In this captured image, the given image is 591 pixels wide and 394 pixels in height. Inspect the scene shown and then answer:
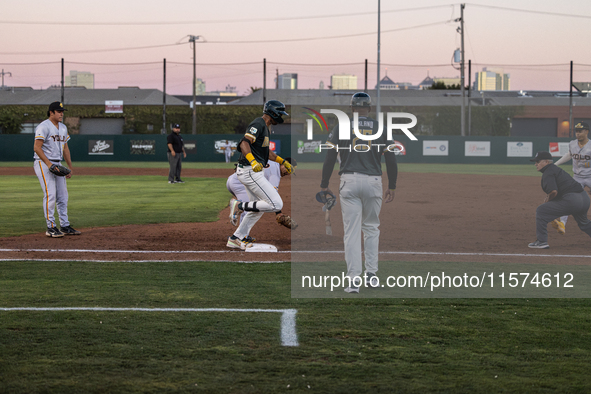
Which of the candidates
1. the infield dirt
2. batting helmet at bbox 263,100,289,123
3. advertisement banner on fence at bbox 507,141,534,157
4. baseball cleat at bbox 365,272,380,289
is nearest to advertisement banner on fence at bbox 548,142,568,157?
advertisement banner on fence at bbox 507,141,534,157

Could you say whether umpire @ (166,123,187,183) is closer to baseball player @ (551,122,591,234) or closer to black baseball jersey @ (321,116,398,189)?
baseball player @ (551,122,591,234)

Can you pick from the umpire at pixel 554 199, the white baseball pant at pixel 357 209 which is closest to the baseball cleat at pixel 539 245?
the umpire at pixel 554 199

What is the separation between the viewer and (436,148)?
41312 mm

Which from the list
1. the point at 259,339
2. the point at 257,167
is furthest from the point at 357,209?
the point at 257,167

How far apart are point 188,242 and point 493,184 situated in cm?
1590

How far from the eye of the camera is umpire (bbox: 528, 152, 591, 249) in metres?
9.05

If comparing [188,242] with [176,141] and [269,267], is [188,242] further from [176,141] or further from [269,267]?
[176,141]

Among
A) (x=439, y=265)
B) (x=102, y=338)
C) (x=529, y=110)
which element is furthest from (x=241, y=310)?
(x=529, y=110)

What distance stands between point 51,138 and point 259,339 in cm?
659

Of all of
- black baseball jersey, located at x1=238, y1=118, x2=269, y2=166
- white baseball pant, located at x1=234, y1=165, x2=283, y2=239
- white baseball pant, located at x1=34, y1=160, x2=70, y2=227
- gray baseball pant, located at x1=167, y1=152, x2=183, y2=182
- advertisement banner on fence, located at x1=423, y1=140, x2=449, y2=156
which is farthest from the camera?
advertisement banner on fence, located at x1=423, y1=140, x2=449, y2=156

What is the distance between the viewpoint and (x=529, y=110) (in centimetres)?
6391

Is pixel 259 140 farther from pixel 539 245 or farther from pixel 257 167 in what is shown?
pixel 539 245

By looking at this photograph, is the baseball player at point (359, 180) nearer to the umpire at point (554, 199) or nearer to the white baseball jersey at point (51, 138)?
the umpire at point (554, 199)

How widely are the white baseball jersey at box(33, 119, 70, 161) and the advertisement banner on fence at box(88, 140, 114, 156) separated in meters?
32.7
